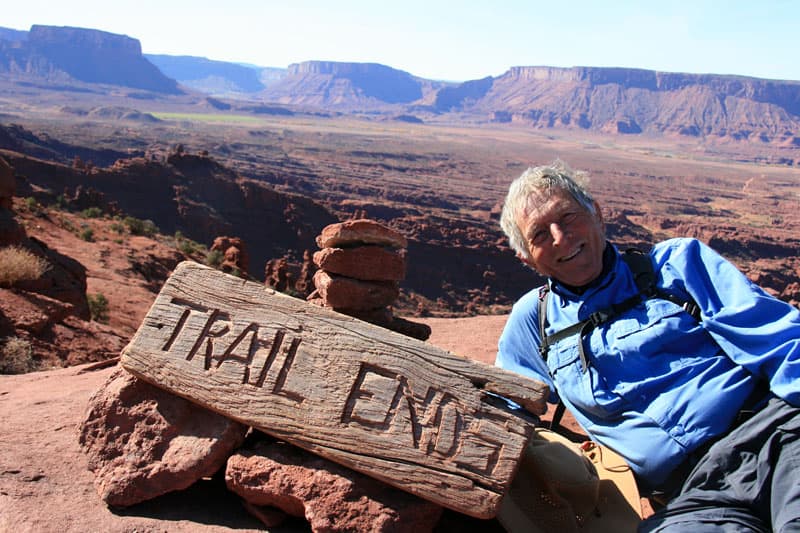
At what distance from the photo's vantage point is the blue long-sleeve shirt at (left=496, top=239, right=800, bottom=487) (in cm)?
252

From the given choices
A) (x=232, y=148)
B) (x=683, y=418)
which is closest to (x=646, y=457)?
(x=683, y=418)

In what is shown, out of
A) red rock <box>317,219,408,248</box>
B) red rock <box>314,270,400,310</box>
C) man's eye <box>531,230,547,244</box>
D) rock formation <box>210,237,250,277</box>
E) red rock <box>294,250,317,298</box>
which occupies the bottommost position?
red rock <box>294,250,317,298</box>

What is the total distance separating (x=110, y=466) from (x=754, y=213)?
5939cm

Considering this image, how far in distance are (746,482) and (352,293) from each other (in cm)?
385

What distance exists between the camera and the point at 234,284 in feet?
11.4

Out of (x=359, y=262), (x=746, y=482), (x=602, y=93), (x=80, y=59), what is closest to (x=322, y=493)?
(x=746, y=482)

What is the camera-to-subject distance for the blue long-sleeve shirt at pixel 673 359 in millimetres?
2520

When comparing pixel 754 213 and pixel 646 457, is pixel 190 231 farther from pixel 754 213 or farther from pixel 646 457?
pixel 754 213

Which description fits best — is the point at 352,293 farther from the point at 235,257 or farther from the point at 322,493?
the point at 235,257

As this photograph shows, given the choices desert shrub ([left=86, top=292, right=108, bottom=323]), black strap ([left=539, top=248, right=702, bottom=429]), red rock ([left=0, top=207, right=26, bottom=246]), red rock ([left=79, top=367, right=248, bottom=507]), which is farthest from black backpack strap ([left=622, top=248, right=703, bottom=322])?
red rock ([left=0, top=207, right=26, bottom=246])

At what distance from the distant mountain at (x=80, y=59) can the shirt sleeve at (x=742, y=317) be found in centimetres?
15688

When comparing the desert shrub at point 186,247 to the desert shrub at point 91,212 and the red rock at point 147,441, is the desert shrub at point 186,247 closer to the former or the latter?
the desert shrub at point 91,212

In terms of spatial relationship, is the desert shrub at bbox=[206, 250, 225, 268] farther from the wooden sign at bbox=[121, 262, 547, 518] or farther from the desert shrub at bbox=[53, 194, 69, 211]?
the wooden sign at bbox=[121, 262, 547, 518]

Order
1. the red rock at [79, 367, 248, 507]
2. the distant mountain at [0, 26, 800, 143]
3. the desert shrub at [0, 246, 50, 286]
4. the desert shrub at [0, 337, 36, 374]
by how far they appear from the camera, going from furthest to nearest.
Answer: the distant mountain at [0, 26, 800, 143] < the desert shrub at [0, 246, 50, 286] < the desert shrub at [0, 337, 36, 374] < the red rock at [79, 367, 248, 507]
